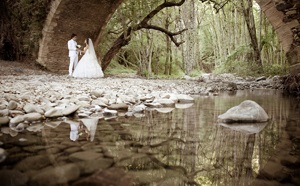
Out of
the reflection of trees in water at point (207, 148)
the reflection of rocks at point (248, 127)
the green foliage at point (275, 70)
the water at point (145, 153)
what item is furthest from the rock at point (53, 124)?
the green foliage at point (275, 70)

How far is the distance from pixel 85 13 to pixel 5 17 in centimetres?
315

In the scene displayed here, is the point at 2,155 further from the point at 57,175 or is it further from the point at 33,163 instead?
the point at 57,175

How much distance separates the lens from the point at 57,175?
3.89 feet

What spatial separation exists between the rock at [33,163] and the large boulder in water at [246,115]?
1.73m

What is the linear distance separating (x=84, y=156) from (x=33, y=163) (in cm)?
26

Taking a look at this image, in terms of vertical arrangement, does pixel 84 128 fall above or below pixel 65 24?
below

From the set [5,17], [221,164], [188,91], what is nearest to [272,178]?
[221,164]

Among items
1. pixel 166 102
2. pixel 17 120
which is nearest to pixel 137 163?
pixel 17 120

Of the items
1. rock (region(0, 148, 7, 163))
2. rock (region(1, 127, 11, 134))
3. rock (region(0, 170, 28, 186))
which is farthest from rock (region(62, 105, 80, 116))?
rock (region(0, 170, 28, 186))

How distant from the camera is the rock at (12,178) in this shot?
108cm

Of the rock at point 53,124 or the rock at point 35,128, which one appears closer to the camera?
the rock at point 35,128

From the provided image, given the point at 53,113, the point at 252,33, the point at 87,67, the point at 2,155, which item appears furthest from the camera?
the point at 252,33

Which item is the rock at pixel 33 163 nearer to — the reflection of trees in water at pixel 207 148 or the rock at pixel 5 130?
the reflection of trees in water at pixel 207 148

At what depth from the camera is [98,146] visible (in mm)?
1688
